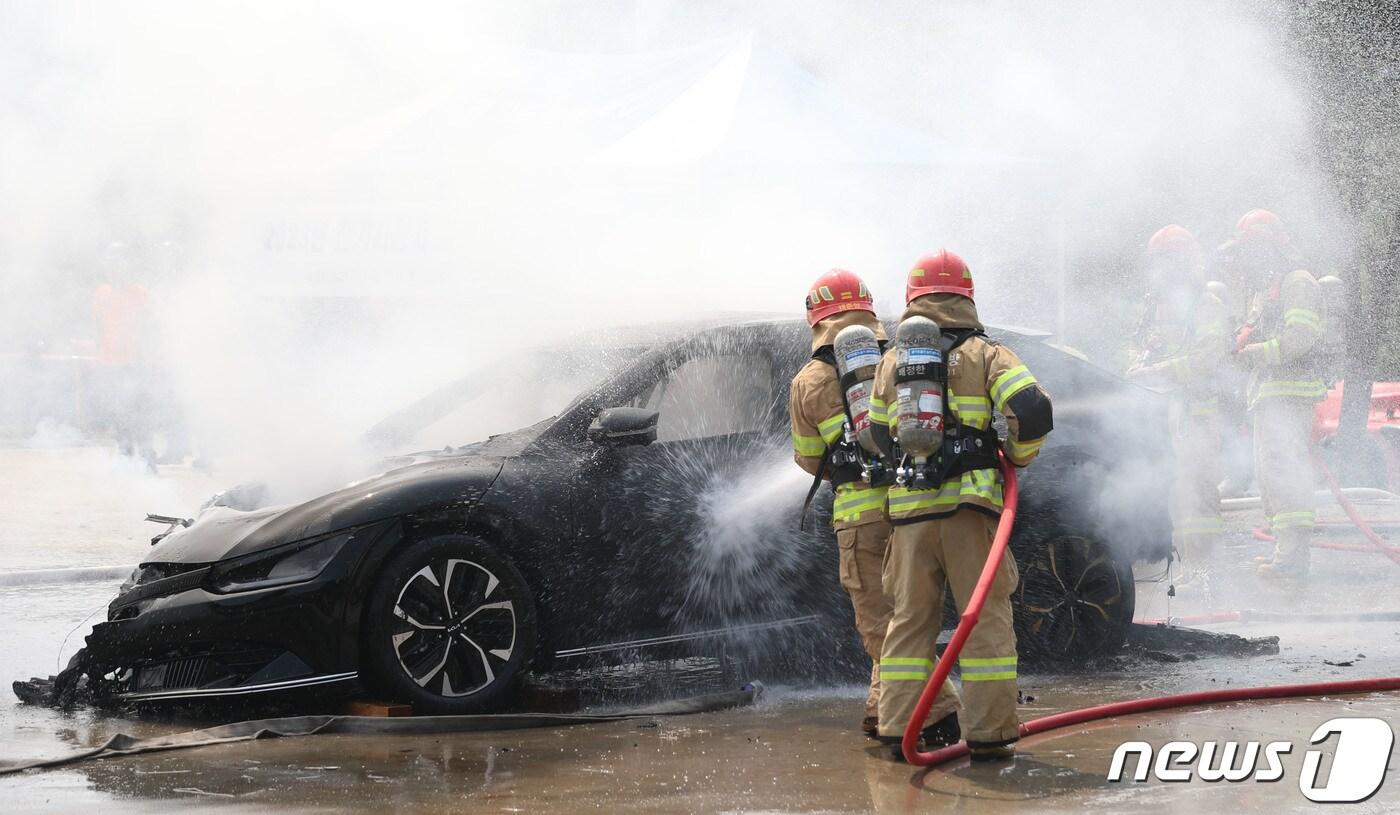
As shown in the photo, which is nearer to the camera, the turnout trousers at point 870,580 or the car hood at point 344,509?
the turnout trousers at point 870,580

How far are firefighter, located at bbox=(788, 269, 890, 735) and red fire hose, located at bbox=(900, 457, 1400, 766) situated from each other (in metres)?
0.34

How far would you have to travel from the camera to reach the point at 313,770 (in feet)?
16.4

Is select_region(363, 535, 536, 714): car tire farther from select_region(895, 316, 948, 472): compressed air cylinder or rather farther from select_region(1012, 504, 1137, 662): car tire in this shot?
select_region(1012, 504, 1137, 662): car tire

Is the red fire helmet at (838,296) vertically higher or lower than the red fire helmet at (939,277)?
higher

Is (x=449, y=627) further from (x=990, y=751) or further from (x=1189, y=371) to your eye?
(x=1189, y=371)

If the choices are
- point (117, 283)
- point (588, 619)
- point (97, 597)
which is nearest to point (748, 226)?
point (97, 597)

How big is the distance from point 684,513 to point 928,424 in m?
1.47

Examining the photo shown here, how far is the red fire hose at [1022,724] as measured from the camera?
A: 15.9ft

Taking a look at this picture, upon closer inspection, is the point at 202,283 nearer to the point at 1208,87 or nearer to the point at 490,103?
the point at 490,103

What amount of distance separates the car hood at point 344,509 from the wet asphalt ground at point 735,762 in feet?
2.25

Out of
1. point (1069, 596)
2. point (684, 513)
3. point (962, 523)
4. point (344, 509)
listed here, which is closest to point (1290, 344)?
point (1069, 596)

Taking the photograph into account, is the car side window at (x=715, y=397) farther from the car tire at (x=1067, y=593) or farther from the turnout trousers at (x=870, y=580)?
the car tire at (x=1067, y=593)

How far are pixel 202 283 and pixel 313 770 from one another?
12627 millimetres

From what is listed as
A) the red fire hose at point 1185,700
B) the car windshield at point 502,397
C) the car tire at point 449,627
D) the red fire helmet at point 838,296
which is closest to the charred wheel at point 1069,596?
the red fire hose at point 1185,700
